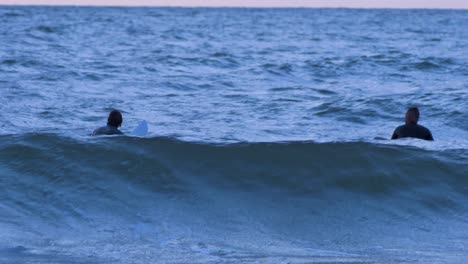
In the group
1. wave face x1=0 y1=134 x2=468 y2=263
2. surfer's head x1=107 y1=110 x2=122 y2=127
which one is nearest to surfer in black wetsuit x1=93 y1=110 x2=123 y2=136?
surfer's head x1=107 y1=110 x2=122 y2=127

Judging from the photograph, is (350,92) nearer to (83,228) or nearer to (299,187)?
(299,187)

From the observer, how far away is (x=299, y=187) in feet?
33.1

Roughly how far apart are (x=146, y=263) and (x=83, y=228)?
5.05 feet

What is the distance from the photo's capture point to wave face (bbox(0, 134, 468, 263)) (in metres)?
7.54

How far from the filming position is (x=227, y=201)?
9.64m

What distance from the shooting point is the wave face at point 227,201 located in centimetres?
754

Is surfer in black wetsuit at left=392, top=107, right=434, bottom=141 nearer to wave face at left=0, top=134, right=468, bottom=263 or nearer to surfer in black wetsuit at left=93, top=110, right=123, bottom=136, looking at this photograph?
wave face at left=0, top=134, right=468, bottom=263

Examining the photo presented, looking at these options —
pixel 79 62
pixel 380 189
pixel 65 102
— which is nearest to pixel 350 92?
pixel 65 102

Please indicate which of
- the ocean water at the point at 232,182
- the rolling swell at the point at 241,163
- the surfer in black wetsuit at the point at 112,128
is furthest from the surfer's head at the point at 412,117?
the surfer in black wetsuit at the point at 112,128

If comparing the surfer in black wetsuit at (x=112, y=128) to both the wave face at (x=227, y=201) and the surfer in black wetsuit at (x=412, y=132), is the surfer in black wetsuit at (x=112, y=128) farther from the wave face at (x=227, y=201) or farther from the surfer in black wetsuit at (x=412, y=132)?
the surfer in black wetsuit at (x=412, y=132)

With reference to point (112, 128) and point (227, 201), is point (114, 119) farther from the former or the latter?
point (227, 201)

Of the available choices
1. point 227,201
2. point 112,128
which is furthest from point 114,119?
point 227,201

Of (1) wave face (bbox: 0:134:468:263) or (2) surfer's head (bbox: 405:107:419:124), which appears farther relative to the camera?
(2) surfer's head (bbox: 405:107:419:124)

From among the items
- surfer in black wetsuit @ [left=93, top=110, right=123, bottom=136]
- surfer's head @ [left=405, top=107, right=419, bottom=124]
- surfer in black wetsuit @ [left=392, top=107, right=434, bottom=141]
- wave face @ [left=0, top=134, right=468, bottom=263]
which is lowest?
wave face @ [left=0, top=134, right=468, bottom=263]
